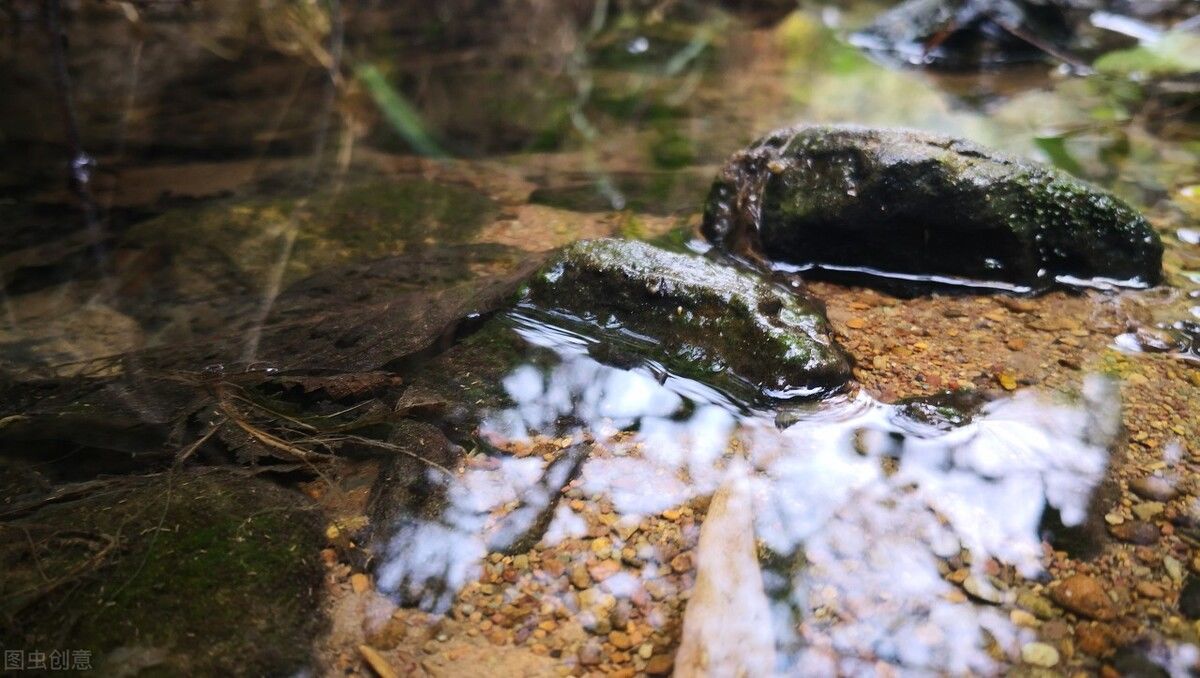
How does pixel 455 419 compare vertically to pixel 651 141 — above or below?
above

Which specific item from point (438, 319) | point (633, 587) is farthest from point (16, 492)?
point (633, 587)

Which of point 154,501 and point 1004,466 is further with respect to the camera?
point 1004,466

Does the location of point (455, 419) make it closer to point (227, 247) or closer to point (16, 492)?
point (16, 492)

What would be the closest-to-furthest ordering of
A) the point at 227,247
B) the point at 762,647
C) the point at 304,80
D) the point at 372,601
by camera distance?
the point at 762,647
the point at 372,601
the point at 227,247
the point at 304,80

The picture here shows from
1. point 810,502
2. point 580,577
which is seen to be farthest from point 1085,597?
point 580,577

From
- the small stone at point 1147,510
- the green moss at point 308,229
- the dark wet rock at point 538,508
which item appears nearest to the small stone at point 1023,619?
the small stone at point 1147,510

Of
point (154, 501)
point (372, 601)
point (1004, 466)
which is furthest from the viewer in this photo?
point (1004, 466)

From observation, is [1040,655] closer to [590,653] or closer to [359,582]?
[590,653]
